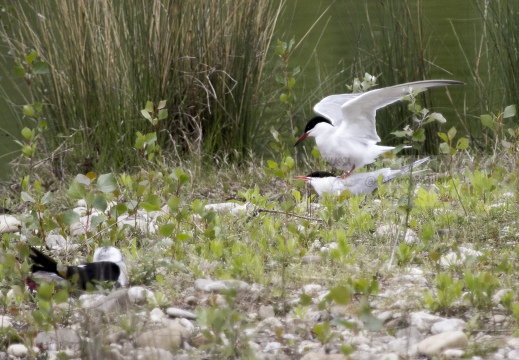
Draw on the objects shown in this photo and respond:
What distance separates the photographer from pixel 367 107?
4.15 m

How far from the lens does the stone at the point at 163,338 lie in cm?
228

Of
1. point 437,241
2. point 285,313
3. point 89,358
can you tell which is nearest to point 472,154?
point 437,241

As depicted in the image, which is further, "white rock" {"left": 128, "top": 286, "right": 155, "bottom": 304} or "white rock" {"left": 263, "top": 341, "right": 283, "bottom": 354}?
"white rock" {"left": 128, "top": 286, "right": 155, "bottom": 304}

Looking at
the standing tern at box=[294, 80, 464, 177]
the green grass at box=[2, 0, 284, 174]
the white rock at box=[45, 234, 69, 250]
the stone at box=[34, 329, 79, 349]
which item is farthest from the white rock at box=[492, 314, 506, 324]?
the green grass at box=[2, 0, 284, 174]

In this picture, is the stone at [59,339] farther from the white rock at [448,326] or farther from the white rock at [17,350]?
the white rock at [448,326]

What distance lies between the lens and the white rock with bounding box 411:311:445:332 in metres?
2.36

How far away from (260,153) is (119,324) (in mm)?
3293

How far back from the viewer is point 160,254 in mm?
3164

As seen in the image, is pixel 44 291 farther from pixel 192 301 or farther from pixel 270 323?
pixel 270 323

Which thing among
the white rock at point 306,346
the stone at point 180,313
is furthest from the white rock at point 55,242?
the white rock at point 306,346

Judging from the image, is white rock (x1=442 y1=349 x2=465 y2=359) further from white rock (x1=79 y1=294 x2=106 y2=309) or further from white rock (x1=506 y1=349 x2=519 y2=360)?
white rock (x1=79 y1=294 x2=106 y2=309)

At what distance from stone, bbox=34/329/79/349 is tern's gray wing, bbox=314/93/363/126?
2427 mm

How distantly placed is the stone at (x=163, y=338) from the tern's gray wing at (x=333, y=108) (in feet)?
7.84

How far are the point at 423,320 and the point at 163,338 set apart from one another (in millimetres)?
724
